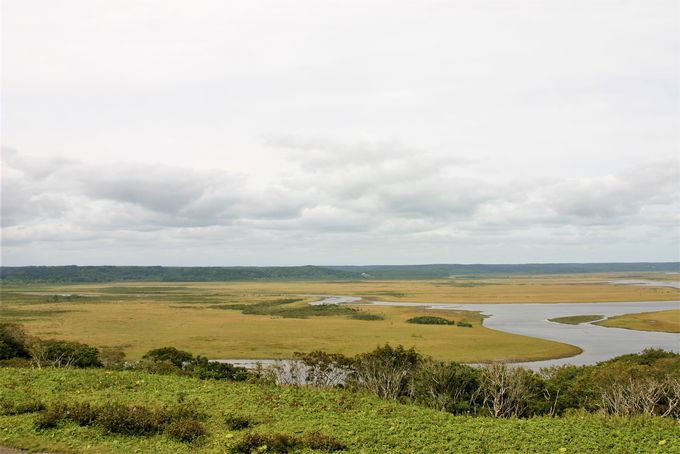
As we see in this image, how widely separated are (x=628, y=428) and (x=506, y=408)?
37.2ft

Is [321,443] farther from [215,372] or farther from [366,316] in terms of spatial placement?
[366,316]

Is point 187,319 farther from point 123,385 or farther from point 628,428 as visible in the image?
point 628,428

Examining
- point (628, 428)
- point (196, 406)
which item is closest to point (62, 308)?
point (196, 406)

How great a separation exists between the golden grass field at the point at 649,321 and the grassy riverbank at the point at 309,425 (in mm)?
74438


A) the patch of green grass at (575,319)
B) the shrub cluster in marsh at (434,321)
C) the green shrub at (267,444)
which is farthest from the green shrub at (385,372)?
the patch of green grass at (575,319)

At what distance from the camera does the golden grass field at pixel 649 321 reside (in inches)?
3206

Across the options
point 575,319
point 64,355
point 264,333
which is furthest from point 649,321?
point 64,355

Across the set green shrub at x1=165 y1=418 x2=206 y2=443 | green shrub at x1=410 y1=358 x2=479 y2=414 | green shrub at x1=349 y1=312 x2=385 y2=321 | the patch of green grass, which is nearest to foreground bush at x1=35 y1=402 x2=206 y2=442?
green shrub at x1=165 y1=418 x2=206 y2=443

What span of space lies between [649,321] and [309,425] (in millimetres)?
90547

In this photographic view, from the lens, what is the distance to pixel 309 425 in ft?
55.3

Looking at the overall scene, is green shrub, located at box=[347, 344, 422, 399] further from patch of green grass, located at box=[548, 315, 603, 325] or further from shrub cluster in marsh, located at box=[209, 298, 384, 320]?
patch of green grass, located at box=[548, 315, 603, 325]

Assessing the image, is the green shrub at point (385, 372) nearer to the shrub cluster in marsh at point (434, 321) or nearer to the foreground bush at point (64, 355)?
the foreground bush at point (64, 355)

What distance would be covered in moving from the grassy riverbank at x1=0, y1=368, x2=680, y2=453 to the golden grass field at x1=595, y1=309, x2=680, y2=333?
A: 74438mm

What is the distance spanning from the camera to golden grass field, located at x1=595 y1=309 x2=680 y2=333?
267ft
